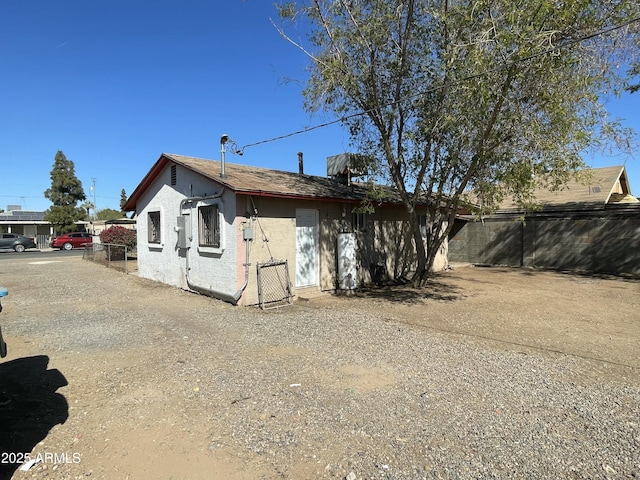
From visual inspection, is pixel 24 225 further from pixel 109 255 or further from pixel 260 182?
pixel 260 182

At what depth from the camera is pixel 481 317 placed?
8.09 m

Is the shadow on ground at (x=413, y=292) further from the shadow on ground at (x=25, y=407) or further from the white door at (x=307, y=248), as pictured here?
the shadow on ground at (x=25, y=407)

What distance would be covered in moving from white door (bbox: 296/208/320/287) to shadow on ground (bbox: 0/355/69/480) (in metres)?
5.95

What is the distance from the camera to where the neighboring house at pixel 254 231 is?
9.18 meters

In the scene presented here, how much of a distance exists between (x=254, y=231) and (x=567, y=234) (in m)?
13.5

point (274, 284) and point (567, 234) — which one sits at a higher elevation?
point (567, 234)

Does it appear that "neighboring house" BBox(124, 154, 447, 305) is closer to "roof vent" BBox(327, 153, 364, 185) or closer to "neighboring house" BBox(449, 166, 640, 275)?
"roof vent" BBox(327, 153, 364, 185)

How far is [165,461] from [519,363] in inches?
177

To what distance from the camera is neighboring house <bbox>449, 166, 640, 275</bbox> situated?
14648 millimetres

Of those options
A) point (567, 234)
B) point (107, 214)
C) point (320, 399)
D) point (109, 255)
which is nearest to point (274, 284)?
point (320, 399)

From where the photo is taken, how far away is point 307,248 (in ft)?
34.4

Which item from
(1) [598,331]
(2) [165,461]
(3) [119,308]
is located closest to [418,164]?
(1) [598,331]

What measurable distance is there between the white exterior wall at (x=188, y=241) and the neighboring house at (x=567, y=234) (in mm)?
8048

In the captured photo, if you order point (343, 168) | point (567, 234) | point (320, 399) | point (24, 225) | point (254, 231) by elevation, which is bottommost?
point (320, 399)
